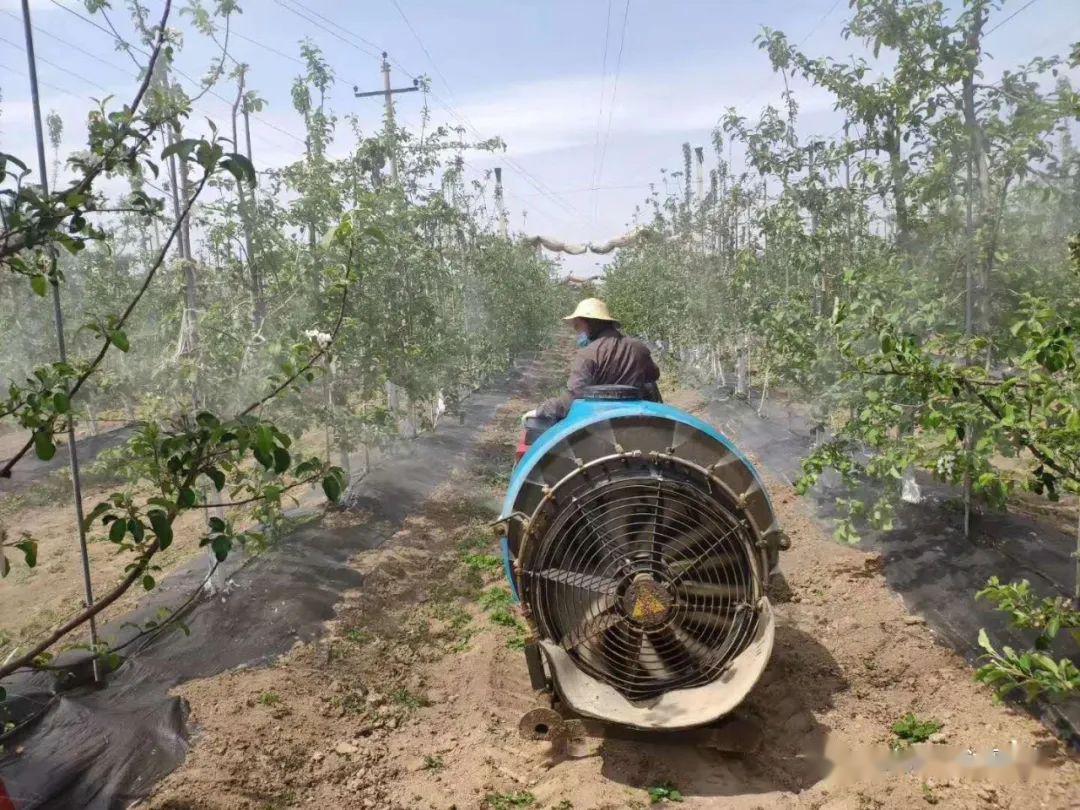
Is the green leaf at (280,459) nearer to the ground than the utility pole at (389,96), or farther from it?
nearer to the ground

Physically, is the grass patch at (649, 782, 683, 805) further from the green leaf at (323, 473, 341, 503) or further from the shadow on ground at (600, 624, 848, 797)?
the green leaf at (323, 473, 341, 503)

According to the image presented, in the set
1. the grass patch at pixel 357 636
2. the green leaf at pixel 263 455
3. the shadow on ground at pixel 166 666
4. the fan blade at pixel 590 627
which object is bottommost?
the grass patch at pixel 357 636

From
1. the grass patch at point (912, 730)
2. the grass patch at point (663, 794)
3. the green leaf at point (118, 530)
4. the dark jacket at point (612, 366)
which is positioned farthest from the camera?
the dark jacket at point (612, 366)

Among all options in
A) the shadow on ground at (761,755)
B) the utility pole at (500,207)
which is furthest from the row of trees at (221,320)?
the utility pole at (500,207)

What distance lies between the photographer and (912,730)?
4.09 m

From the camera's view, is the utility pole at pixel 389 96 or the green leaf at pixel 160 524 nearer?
the green leaf at pixel 160 524

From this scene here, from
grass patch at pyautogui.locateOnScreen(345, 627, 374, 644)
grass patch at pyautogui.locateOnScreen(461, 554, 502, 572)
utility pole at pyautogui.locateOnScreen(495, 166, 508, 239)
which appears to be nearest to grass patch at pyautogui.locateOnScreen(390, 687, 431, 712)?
grass patch at pyautogui.locateOnScreen(345, 627, 374, 644)

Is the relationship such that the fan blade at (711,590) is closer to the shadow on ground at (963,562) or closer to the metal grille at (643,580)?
the metal grille at (643,580)

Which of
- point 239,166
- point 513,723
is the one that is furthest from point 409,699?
point 239,166

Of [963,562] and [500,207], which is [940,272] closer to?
[963,562]

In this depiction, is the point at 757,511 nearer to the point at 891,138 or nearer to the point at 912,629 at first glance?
the point at 912,629

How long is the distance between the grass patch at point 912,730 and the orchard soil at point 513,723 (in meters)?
0.05

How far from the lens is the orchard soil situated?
371 centimetres

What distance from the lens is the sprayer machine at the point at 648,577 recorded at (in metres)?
3.85
